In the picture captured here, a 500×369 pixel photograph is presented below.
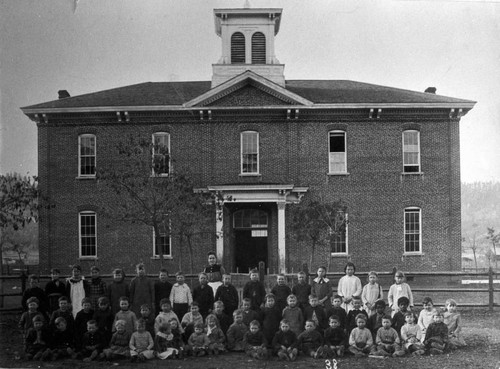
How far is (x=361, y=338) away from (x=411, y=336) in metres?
0.95

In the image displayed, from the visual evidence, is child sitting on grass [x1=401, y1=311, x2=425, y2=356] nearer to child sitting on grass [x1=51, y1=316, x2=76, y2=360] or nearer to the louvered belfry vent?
child sitting on grass [x1=51, y1=316, x2=76, y2=360]

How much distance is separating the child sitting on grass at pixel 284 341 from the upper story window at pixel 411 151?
8054 mm

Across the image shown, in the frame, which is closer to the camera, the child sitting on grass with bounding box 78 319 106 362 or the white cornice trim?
the child sitting on grass with bounding box 78 319 106 362

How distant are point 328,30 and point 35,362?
9.47 metres

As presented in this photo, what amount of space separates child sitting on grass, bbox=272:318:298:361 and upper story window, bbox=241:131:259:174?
8167mm

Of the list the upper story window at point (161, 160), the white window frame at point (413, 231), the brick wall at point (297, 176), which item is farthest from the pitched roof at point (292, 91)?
the white window frame at point (413, 231)

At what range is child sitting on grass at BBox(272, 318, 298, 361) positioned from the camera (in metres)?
9.29

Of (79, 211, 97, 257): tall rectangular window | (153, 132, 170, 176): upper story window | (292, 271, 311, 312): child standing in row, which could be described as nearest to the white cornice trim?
(153, 132, 170, 176): upper story window

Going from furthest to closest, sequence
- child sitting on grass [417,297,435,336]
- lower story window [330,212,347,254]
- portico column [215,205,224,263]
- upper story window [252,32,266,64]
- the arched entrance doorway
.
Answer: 1. upper story window [252,32,266,64]
2. the arched entrance doorway
3. portico column [215,205,224,263]
4. lower story window [330,212,347,254]
5. child sitting on grass [417,297,435,336]

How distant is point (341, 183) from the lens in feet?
52.4

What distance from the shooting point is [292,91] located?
53.2ft

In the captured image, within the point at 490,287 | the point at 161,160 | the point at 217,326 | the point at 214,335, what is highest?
the point at 161,160

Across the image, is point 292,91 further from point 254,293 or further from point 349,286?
point 254,293

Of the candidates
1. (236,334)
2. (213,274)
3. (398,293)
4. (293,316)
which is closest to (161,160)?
(213,274)
